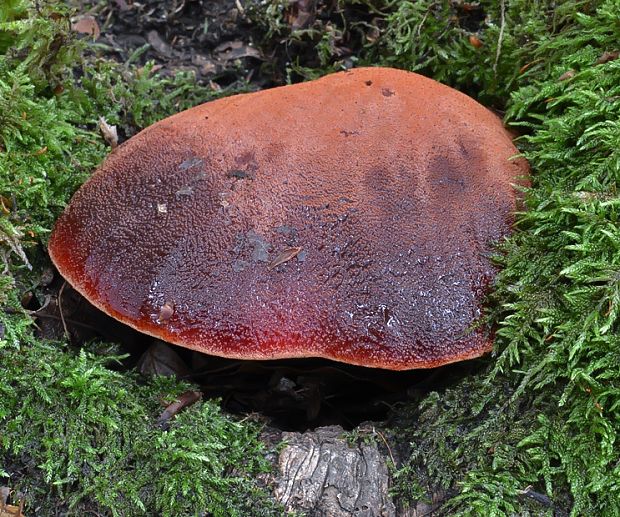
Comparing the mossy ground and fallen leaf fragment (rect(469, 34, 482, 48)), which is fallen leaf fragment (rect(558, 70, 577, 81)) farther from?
fallen leaf fragment (rect(469, 34, 482, 48))

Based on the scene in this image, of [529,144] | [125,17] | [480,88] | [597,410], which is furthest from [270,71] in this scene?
[597,410]

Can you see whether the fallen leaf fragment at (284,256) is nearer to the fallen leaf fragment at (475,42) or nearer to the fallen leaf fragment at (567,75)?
the fallen leaf fragment at (567,75)

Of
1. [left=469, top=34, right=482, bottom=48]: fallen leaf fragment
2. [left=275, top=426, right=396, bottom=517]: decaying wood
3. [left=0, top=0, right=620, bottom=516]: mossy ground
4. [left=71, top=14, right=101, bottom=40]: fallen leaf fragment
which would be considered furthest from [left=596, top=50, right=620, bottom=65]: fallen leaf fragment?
[left=71, top=14, right=101, bottom=40]: fallen leaf fragment

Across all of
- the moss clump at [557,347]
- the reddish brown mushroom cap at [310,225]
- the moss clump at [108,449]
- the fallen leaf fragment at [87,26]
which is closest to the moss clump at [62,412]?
the moss clump at [108,449]

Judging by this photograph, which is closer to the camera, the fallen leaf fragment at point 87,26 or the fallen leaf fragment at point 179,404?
the fallen leaf fragment at point 179,404

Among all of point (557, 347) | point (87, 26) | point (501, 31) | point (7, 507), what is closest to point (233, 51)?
point (87, 26)

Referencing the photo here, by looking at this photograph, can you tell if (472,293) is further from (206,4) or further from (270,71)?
(206,4)
